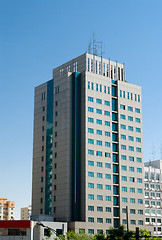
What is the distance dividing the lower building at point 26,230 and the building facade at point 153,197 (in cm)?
4607

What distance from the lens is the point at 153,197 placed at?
5025 inches

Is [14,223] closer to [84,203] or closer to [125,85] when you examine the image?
[84,203]

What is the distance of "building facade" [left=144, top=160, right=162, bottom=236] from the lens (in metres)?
124

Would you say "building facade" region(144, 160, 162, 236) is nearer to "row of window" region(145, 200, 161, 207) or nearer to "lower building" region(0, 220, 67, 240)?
"row of window" region(145, 200, 161, 207)

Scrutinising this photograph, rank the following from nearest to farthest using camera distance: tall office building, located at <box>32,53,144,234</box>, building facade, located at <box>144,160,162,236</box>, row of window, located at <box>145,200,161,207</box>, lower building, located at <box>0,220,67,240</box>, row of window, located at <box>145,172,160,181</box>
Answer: lower building, located at <box>0,220,67,240</box> → tall office building, located at <box>32,53,144,234</box> → building facade, located at <box>144,160,162,236</box> → row of window, located at <box>145,200,161,207</box> → row of window, located at <box>145,172,160,181</box>

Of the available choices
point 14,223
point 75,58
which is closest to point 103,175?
point 14,223

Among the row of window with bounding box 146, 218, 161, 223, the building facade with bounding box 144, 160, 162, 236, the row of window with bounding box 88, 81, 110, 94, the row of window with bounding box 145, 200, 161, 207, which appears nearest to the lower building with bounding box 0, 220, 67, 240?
the row of window with bounding box 88, 81, 110, 94

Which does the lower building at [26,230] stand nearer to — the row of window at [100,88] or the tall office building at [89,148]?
the tall office building at [89,148]

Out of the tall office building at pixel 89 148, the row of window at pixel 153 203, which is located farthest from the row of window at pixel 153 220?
→ the tall office building at pixel 89 148

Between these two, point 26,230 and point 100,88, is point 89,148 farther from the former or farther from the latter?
point 26,230

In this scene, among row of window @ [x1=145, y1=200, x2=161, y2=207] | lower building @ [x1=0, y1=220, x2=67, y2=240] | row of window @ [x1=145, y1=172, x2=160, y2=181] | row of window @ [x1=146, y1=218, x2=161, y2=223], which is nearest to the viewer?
lower building @ [x1=0, y1=220, x2=67, y2=240]

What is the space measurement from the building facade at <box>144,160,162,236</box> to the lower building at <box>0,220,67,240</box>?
151 ft

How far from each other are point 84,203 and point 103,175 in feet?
30.3

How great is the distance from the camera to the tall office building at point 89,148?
96.1 meters
